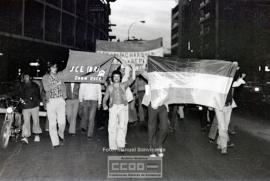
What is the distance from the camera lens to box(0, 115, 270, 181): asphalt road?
20.9ft

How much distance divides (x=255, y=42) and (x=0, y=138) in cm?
4926

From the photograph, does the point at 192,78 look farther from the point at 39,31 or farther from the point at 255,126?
the point at 39,31

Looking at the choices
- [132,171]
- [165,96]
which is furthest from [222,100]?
[132,171]

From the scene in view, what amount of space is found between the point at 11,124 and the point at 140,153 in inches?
126

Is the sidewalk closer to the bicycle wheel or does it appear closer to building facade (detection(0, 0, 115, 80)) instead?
the bicycle wheel

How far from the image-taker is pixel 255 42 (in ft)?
176

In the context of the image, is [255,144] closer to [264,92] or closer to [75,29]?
[264,92]

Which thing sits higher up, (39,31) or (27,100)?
(39,31)

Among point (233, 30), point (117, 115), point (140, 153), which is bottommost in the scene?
point (140, 153)

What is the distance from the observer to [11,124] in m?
9.30

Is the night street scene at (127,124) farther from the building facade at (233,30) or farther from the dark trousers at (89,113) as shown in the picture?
the building facade at (233,30)

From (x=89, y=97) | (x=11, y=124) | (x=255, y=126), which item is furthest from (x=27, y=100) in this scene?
(x=255, y=126)

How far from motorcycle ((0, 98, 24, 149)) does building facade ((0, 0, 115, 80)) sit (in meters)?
13.9

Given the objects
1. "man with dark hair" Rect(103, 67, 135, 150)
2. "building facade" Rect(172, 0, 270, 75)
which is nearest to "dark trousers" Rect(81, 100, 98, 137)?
"man with dark hair" Rect(103, 67, 135, 150)
